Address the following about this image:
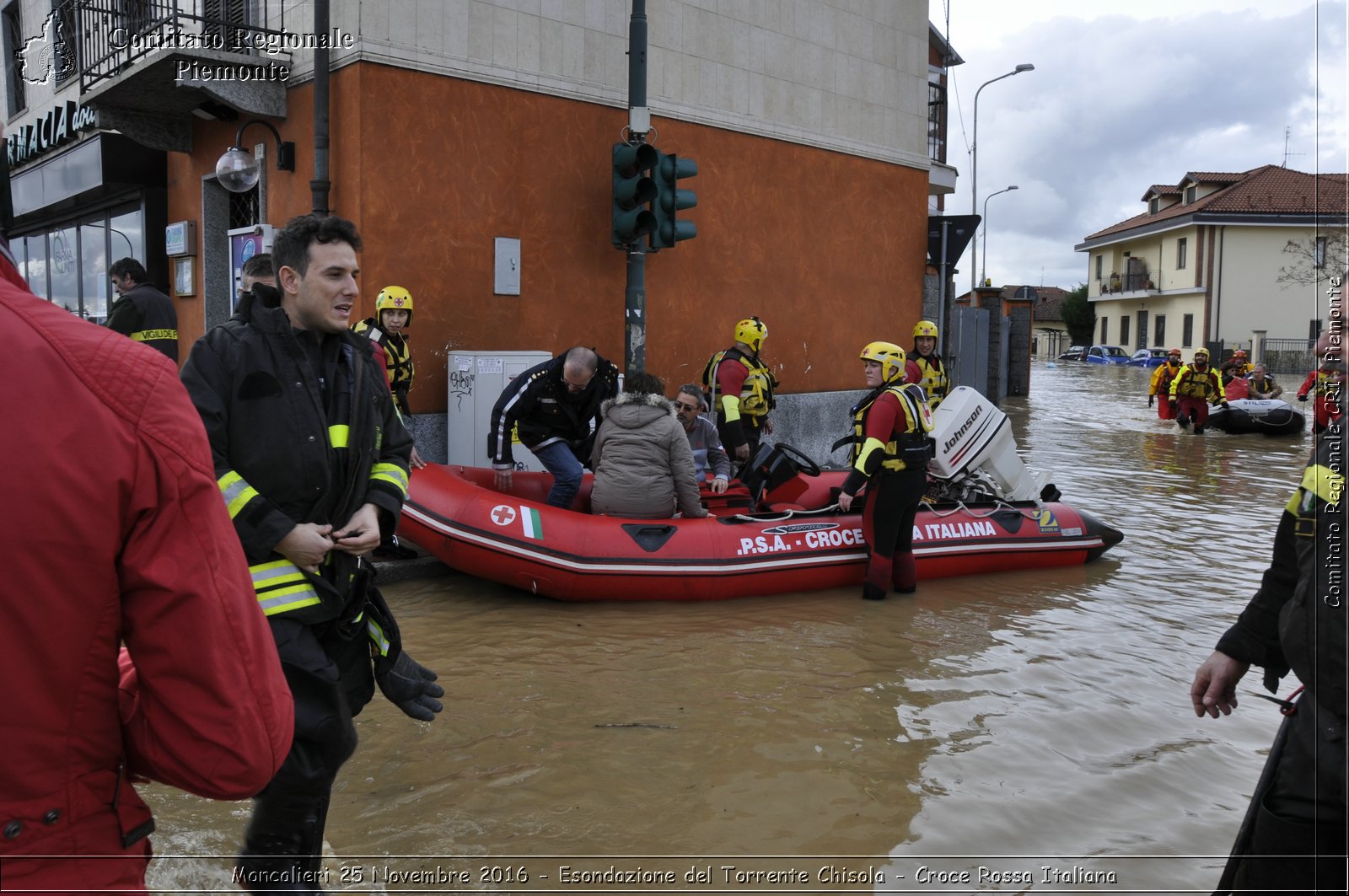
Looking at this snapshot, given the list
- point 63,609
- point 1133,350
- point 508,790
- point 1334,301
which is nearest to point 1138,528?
point 508,790

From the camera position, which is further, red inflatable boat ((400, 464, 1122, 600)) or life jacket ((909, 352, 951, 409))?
life jacket ((909, 352, 951, 409))

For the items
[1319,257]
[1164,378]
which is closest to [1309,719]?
[1319,257]

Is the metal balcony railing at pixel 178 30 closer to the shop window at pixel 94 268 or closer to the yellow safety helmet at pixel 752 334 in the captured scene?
the shop window at pixel 94 268

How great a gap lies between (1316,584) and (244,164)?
9973 millimetres

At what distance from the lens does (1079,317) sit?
6900 cm

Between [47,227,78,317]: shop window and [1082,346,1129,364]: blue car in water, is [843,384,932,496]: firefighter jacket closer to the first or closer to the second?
[47,227,78,317]: shop window

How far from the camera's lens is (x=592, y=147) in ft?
36.0

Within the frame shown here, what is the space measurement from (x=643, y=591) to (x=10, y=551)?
5906 millimetres

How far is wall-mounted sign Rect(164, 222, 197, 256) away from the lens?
37.4 feet

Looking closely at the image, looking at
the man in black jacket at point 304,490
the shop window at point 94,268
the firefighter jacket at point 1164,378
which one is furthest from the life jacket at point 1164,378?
the man in black jacket at point 304,490

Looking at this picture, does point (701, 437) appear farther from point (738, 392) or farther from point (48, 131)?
point (48, 131)

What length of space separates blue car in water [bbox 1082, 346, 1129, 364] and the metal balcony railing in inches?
Result: 2122

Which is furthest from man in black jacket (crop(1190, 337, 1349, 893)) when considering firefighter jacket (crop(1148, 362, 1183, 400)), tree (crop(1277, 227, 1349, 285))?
firefighter jacket (crop(1148, 362, 1183, 400))

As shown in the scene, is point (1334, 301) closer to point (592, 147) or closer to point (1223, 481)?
point (592, 147)
